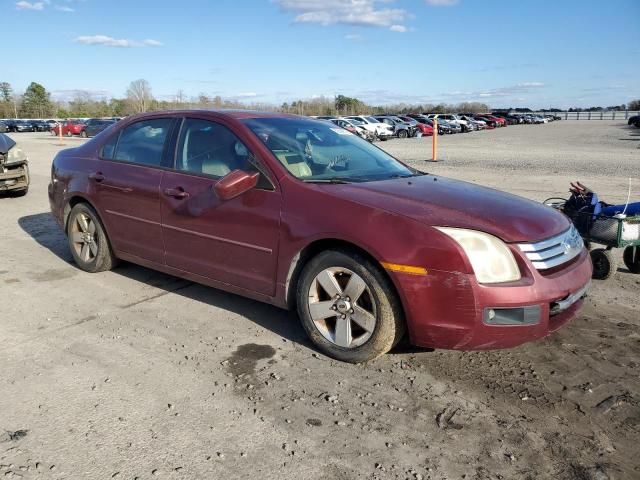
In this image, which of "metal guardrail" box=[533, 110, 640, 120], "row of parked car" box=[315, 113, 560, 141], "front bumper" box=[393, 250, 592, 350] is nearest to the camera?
"front bumper" box=[393, 250, 592, 350]

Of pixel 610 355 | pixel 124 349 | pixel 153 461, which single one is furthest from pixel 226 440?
pixel 610 355

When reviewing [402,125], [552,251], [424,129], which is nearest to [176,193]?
[552,251]

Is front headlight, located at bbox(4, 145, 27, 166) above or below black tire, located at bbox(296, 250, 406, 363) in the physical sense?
above

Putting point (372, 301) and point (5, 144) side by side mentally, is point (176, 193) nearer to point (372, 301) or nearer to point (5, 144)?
point (372, 301)

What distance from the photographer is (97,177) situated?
5.20 metres

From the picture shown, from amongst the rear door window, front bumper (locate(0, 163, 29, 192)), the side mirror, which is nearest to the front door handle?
the rear door window

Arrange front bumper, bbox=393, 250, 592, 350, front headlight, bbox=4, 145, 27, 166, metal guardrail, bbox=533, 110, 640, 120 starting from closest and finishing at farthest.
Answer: front bumper, bbox=393, 250, 592, 350 < front headlight, bbox=4, 145, 27, 166 < metal guardrail, bbox=533, 110, 640, 120

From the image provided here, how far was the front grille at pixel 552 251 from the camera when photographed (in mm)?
3256

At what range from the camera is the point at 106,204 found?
5.14 metres

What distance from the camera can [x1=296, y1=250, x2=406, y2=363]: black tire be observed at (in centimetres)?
337

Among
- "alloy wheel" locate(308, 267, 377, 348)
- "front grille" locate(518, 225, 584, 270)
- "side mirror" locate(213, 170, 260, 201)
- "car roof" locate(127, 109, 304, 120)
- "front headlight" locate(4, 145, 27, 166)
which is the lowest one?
"alloy wheel" locate(308, 267, 377, 348)

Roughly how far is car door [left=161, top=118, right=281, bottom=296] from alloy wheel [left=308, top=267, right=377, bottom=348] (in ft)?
1.36

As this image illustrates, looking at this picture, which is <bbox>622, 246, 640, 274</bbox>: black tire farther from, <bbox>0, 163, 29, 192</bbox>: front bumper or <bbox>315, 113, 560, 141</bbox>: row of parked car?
<bbox>315, 113, 560, 141</bbox>: row of parked car

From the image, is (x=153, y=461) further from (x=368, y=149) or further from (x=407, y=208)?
(x=368, y=149)
